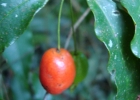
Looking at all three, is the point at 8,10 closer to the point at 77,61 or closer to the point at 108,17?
the point at 108,17

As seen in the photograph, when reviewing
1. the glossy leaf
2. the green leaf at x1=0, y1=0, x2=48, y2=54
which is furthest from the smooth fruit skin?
the glossy leaf

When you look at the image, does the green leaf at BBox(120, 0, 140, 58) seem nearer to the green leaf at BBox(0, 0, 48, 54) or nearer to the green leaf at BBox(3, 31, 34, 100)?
the green leaf at BBox(0, 0, 48, 54)

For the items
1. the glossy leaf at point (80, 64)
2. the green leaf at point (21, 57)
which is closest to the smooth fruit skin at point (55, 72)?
the glossy leaf at point (80, 64)

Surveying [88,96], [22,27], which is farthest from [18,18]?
[88,96]

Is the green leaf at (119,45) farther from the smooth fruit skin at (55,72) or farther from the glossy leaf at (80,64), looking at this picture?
the glossy leaf at (80,64)

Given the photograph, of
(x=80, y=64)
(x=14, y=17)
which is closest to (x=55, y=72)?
(x=14, y=17)

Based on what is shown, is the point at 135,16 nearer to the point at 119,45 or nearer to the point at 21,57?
the point at 119,45
